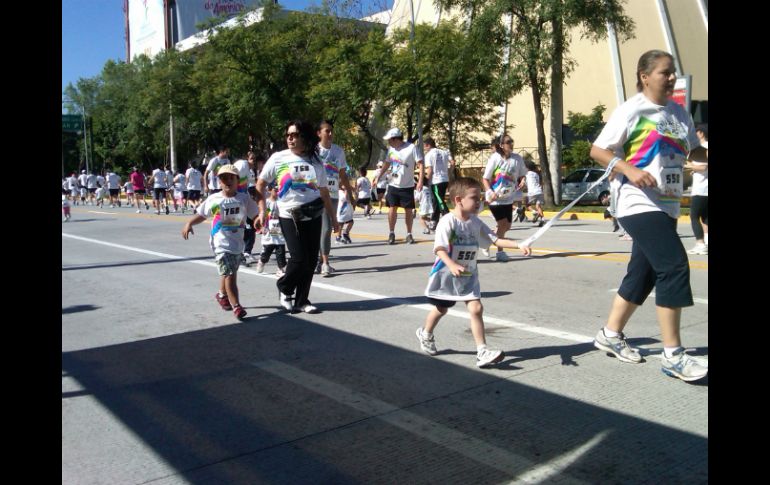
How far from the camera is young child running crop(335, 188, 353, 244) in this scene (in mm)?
13469

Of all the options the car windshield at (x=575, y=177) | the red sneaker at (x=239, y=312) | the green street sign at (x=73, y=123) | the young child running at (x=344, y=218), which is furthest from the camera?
the green street sign at (x=73, y=123)

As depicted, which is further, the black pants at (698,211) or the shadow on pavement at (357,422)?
the black pants at (698,211)

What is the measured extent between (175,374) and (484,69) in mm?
18977

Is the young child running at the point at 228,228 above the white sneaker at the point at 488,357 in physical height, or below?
above

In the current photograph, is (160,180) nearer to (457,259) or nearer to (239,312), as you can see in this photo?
(239,312)

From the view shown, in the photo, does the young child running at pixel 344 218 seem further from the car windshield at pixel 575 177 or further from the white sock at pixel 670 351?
the car windshield at pixel 575 177

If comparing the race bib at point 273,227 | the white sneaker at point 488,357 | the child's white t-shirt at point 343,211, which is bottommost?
the white sneaker at point 488,357

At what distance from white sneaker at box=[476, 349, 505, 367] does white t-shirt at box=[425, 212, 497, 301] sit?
1.30 ft

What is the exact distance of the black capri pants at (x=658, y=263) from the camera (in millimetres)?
4359

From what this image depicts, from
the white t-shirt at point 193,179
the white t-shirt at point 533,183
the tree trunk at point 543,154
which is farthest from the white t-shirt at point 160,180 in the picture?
the white t-shirt at point 533,183

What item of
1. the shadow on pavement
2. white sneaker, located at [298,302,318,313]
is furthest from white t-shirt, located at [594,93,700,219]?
white sneaker, located at [298,302,318,313]

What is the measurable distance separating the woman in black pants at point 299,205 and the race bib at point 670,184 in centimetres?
347

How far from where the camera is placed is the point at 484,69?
2238cm
